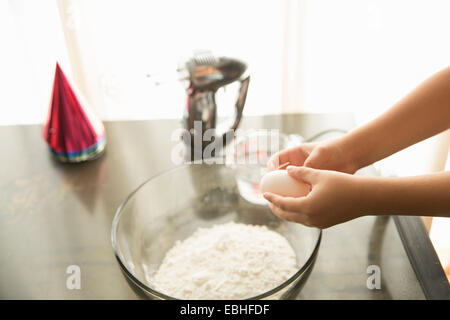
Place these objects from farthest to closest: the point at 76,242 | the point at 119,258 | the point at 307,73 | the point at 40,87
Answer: the point at 40,87
the point at 307,73
the point at 76,242
the point at 119,258

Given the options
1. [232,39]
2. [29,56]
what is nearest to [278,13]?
[232,39]

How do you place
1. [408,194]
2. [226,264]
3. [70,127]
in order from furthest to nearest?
1. [70,127]
2. [226,264]
3. [408,194]

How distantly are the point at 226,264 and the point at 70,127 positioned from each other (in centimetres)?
48

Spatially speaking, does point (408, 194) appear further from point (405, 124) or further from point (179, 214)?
point (179, 214)

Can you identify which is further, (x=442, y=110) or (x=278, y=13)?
(x=278, y=13)

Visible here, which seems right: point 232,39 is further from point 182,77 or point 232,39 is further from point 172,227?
point 172,227

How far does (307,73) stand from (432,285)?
914 mm

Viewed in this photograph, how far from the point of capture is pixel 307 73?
1390 millimetres

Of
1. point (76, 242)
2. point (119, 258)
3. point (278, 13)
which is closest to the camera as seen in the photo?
point (119, 258)

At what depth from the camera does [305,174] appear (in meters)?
0.59

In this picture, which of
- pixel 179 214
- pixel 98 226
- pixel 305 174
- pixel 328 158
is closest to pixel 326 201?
pixel 305 174

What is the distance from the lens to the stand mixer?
808mm

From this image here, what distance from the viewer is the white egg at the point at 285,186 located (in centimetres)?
62
